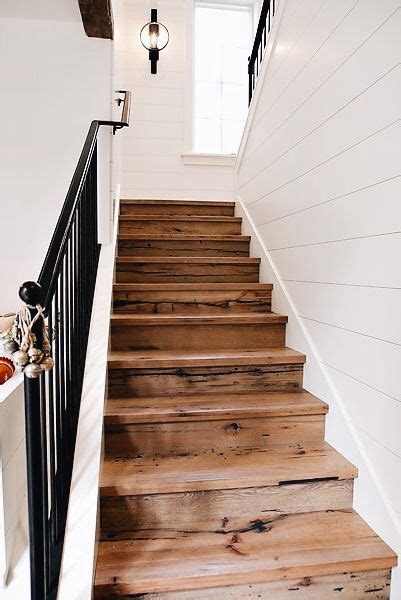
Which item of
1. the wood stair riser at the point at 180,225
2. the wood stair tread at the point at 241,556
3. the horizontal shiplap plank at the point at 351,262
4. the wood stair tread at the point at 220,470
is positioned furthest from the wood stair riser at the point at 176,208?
the wood stair tread at the point at 241,556

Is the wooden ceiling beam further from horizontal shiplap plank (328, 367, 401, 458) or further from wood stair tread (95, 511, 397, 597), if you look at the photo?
wood stair tread (95, 511, 397, 597)

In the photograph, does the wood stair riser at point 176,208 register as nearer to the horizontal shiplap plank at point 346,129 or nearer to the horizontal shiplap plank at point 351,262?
the horizontal shiplap plank at point 346,129

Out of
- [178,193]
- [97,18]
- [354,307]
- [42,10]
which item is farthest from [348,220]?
[178,193]

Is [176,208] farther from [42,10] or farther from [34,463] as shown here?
[34,463]

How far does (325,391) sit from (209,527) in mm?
759

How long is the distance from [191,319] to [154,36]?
3548 millimetres

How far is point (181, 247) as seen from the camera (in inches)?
123

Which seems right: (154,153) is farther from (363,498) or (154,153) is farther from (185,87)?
(363,498)

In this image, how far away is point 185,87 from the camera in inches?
188

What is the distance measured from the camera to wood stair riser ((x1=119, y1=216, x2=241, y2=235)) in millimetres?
3361

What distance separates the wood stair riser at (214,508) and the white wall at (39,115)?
5.12 ft

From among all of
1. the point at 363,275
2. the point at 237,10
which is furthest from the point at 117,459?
the point at 237,10

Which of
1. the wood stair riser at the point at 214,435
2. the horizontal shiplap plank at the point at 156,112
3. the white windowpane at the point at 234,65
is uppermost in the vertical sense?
the white windowpane at the point at 234,65

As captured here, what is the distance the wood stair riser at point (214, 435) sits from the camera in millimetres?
1788
